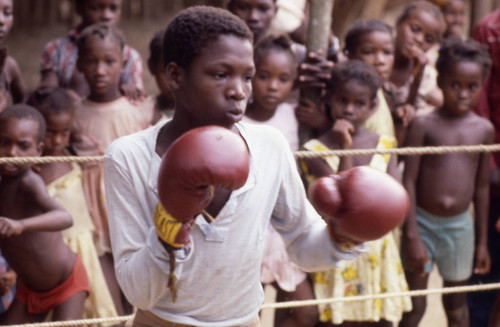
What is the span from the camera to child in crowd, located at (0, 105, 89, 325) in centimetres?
238

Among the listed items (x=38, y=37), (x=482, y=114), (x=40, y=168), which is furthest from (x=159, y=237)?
(x=38, y=37)

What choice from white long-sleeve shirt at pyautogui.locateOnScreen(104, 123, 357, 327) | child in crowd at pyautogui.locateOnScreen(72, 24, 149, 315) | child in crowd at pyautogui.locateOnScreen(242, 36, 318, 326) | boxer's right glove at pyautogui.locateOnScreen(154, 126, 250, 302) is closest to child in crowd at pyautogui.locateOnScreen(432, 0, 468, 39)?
child in crowd at pyautogui.locateOnScreen(242, 36, 318, 326)

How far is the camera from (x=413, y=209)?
9.18 ft

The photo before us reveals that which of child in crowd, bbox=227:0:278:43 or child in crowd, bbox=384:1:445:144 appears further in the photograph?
child in crowd, bbox=384:1:445:144

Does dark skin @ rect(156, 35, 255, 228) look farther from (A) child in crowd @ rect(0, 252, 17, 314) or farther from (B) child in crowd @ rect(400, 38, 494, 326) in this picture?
(B) child in crowd @ rect(400, 38, 494, 326)

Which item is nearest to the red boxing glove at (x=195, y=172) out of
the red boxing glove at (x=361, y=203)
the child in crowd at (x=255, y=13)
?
the red boxing glove at (x=361, y=203)

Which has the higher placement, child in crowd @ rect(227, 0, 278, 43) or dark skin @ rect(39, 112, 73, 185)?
child in crowd @ rect(227, 0, 278, 43)

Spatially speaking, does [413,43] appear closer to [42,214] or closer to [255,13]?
[255,13]

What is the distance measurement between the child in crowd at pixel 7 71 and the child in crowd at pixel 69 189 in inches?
7.4

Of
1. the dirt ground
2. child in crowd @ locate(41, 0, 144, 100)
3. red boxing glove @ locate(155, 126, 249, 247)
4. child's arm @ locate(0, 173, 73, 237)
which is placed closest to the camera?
red boxing glove @ locate(155, 126, 249, 247)

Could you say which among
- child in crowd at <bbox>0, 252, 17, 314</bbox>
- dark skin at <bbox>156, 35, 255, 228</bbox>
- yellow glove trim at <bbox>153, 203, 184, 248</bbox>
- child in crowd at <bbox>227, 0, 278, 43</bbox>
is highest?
dark skin at <bbox>156, 35, 255, 228</bbox>

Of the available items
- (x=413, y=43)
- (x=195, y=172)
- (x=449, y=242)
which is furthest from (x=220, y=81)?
(x=413, y=43)

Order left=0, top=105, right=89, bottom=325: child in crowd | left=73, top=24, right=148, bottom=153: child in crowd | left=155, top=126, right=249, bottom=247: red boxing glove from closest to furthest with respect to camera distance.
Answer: left=155, top=126, right=249, bottom=247: red boxing glove, left=0, top=105, right=89, bottom=325: child in crowd, left=73, top=24, right=148, bottom=153: child in crowd

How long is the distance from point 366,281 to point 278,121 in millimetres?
689
